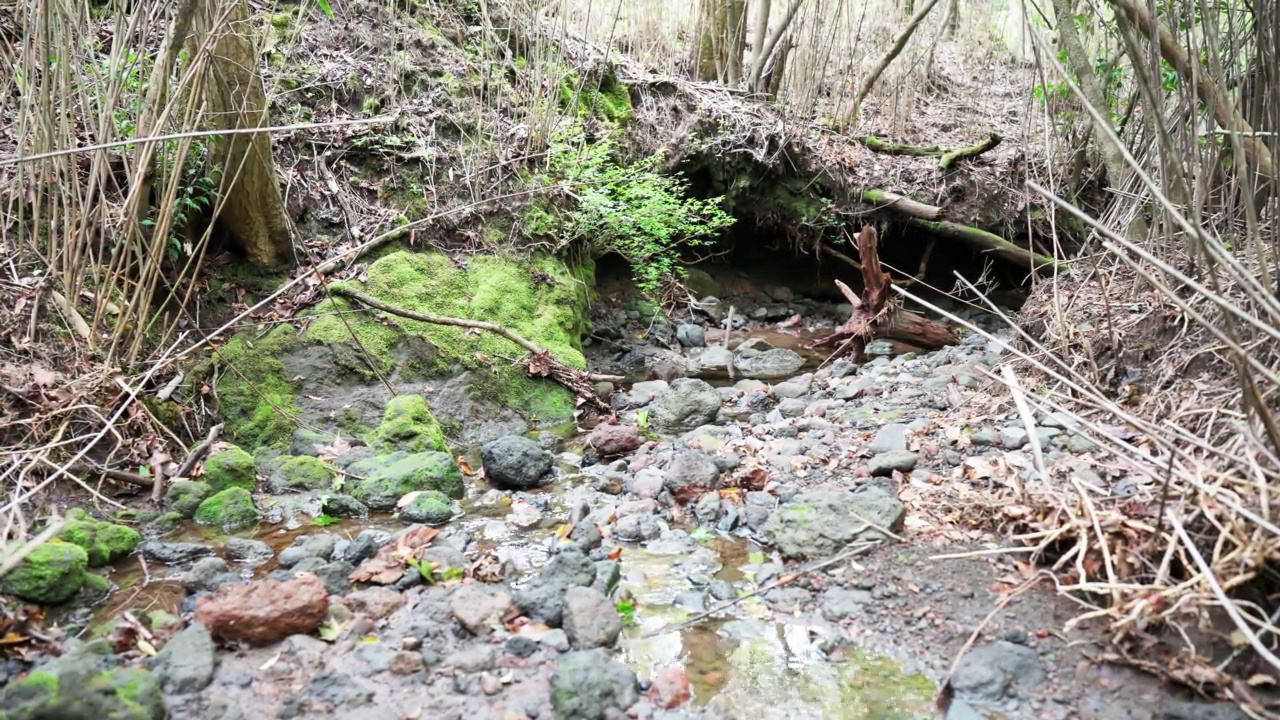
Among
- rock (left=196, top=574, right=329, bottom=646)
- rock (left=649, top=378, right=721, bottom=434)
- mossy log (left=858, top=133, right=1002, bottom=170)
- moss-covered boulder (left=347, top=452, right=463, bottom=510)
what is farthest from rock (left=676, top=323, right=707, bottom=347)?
rock (left=196, top=574, right=329, bottom=646)

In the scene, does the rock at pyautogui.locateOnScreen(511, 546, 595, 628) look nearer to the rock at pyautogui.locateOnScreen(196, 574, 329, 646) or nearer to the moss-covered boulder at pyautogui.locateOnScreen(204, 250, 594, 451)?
the rock at pyautogui.locateOnScreen(196, 574, 329, 646)

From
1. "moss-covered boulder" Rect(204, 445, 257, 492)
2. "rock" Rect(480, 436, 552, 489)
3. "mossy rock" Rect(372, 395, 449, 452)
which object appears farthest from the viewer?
"mossy rock" Rect(372, 395, 449, 452)

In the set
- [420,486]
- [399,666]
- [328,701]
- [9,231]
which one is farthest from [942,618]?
[9,231]

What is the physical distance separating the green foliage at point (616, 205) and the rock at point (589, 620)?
3.24 meters

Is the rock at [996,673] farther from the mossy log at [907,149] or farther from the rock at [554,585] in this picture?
the mossy log at [907,149]

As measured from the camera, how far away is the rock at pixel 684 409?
4031mm

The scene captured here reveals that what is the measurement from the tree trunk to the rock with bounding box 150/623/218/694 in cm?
225

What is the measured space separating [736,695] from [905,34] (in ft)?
20.1

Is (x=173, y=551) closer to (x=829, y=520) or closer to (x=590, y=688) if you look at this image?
(x=590, y=688)

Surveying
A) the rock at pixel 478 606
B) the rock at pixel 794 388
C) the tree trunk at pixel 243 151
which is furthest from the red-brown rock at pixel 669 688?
the tree trunk at pixel 243 151

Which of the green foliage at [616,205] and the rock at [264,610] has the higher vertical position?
the green foliage at [616,205]

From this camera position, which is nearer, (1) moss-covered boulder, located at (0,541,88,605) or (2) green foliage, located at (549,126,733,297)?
(1) moss-covered boulder, located at (0,541,88,605)

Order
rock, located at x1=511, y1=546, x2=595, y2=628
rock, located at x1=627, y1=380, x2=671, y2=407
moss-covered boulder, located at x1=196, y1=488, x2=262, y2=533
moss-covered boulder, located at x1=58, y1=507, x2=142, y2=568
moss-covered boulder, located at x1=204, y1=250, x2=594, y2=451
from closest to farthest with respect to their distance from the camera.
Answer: rock, located at x1=511, y1=546, x2=595, y2=628 → moss-covered boulder, located at x1=58, y1=507, x2=142, y2=568 → moss-covered boulder, located at x1=196, y1=488, x2=262, y2=533 → moss-covered boulder, located at x1=204, y1=250, x2=594, y2=451 → rock, located at x1=627, y1=380, x2=671, y2=407

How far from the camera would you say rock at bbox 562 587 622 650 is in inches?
81.1
